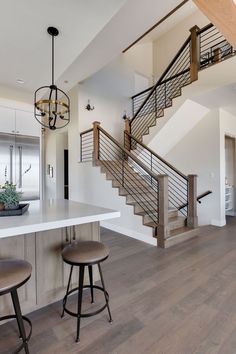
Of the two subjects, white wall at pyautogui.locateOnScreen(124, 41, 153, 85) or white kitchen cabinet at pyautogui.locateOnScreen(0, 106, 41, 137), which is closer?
white kitchen cabinet at pyautogui.locateOnScreen(0, 106, 41, 137)

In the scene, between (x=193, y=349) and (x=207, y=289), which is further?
(x=207, y=289)

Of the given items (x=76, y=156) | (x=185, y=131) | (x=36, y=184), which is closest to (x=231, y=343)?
(x=36, y=184)

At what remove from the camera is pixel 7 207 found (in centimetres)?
175

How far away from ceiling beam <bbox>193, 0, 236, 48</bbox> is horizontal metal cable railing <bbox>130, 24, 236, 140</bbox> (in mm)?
2422

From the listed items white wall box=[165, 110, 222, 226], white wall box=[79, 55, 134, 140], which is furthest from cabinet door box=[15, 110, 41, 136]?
white wall box=[165, 110, 222, 226]

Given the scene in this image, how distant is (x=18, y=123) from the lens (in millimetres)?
3793

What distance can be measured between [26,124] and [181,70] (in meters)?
4.37

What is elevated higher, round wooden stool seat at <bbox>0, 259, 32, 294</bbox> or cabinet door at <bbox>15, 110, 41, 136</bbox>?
cabinet door at <bbox>15, 110, 41, 136</bbox>

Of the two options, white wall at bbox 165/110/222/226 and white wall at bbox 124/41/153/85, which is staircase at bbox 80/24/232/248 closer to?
white wall at bbox 165/110/222/226

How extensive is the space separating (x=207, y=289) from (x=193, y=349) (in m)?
0.90

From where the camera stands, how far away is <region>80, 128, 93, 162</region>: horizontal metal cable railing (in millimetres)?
5855

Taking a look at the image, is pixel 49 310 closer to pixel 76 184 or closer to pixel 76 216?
pixel 76 216

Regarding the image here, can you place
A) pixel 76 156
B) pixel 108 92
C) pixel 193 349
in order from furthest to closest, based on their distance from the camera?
pixel 108 92 < pixel 76 156 < pixel 193 349

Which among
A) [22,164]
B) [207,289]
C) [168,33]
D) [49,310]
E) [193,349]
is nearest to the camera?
[193,349]
